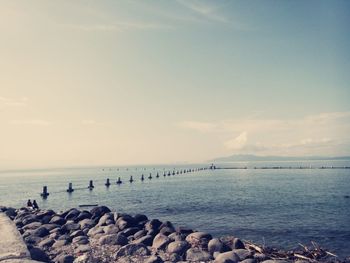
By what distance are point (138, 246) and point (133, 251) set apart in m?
0.31

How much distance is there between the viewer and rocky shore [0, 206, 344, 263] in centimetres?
968

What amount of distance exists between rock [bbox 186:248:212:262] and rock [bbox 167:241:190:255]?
24cm

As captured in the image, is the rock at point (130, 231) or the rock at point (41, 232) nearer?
the rock at point (130, 231)

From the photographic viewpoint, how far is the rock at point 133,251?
32.8 feet

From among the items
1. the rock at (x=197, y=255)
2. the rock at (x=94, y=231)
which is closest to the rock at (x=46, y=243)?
the rock at (x=94, y=231)

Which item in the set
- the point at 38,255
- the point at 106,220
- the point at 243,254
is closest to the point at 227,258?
the point at 243,254

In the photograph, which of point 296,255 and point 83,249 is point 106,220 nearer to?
point 83,249

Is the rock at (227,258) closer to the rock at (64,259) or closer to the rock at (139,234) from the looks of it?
the rock at (139,234)

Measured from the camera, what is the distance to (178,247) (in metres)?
10.4

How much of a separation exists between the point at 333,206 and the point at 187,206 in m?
13.0

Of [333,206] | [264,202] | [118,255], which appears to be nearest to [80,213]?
[118,255]

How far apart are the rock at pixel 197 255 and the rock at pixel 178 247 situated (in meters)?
0.24

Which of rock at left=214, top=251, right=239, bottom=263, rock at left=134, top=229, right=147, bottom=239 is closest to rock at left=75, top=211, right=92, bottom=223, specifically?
rock at left=134, top=229, right=147, bottom=239

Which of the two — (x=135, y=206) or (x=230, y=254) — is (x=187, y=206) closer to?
(x=135, y=206)
